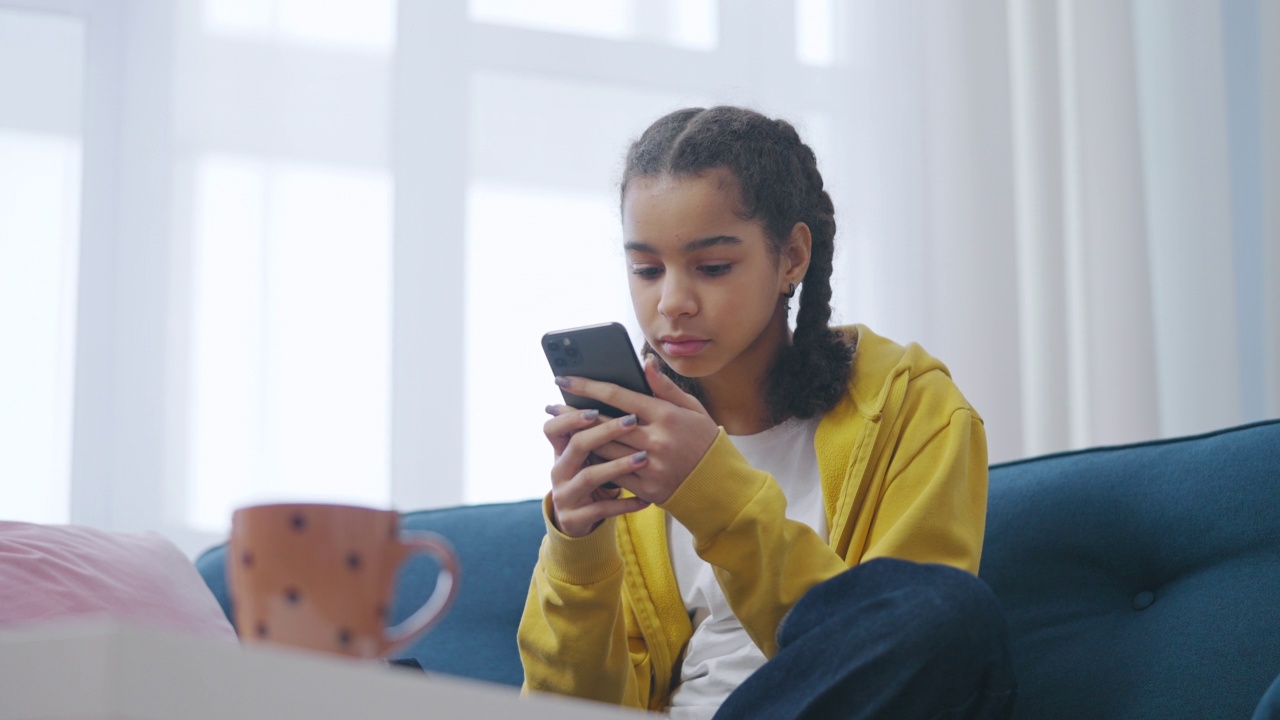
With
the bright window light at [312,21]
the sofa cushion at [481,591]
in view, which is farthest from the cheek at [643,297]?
the bright window light at [312,21]

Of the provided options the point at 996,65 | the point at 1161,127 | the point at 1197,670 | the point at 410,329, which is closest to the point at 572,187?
the point at 410,329

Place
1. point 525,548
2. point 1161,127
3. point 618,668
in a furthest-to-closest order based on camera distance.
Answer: point 1161,127
point 525,548
point 618,668

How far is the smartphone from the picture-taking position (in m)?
1.07

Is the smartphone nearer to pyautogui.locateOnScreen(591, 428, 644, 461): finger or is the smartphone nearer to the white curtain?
pyautogui.locateOnScreen(591, 428, 644, 461): finger

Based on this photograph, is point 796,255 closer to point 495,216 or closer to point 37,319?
point 495,216

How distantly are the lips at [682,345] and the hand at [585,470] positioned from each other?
167 millimetres

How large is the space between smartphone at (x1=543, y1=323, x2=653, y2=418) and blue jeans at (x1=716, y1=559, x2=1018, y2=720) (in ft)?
0.91

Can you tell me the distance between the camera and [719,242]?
123 centimetres

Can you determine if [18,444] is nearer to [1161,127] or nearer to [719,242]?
[719,242]

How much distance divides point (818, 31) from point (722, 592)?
1.39m

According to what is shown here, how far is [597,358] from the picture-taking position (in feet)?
3.59

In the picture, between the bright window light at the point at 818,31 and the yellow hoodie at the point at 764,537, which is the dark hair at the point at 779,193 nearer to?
the yellow hoodie at the point at 764,537

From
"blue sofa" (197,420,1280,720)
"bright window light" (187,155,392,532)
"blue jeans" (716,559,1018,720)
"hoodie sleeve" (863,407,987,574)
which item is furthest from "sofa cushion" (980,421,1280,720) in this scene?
"bright window light" (187,155,392,532)

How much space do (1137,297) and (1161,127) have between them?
14.6 inches
